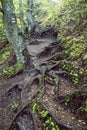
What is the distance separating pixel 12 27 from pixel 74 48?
326 centimetres

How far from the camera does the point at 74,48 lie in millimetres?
9266

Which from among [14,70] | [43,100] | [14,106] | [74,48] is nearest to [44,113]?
[43,100]

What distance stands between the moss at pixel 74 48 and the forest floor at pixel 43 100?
2.02 feet

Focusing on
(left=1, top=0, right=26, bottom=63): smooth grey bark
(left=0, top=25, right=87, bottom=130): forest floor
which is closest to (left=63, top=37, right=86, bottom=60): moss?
(left=0, top=25, right=87, bottom=130): forest floor

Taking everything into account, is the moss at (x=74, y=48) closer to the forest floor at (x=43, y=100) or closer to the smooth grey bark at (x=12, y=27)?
the forest floor at (x=43, y=100)

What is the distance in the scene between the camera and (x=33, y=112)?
21.2 ft

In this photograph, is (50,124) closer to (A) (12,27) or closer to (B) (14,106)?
(B) (14,106)

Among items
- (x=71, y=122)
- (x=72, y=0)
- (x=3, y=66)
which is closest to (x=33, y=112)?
(x=71, y=122)

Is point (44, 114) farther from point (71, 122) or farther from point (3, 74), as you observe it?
point (3, 74)

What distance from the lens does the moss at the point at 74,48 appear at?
8813 millimetres

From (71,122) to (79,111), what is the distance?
1.47 feet

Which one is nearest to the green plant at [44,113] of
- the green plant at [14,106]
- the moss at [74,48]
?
the green plant at [14,106]

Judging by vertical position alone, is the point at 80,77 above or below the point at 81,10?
below

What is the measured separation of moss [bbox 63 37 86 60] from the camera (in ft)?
28.9
